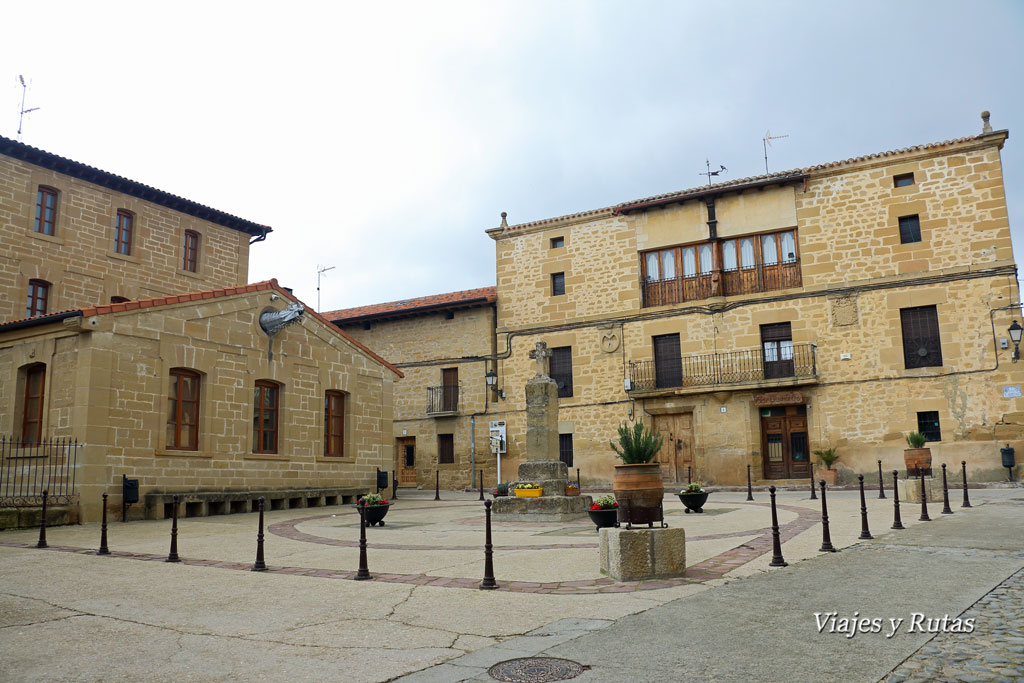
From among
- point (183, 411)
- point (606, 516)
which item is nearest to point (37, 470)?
point (183, 411)

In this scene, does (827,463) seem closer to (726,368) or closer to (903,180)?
(726,368)

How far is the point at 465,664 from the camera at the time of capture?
4742 millimetres

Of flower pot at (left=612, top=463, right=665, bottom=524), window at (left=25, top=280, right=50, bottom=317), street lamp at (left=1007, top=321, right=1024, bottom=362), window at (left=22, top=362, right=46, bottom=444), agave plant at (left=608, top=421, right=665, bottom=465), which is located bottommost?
flower pot at (left=612, top=463, right=665, bottom=524)

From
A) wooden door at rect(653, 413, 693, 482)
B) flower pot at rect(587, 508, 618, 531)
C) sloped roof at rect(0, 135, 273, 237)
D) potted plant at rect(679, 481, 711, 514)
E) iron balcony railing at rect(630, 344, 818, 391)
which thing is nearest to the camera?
flower pot at rect(587, 508, 618, 531)

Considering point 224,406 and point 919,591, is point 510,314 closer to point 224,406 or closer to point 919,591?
point 224,406

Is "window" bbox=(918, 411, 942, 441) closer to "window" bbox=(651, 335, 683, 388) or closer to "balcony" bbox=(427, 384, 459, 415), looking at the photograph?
"window" bbox=(651, 335, 683, 388)

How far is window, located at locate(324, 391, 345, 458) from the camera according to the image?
2053 cm

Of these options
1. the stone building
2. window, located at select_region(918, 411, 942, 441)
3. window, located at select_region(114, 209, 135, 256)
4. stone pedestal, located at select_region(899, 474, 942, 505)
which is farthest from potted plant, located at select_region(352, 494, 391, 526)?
window, located at select_region(918, 411, 942, 441)

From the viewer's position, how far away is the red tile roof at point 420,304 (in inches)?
1161

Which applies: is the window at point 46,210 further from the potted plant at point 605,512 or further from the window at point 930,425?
the window at point 930,425

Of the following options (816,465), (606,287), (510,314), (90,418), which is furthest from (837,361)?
(90,418)

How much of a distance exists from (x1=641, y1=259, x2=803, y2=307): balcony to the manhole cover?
72.4 ft

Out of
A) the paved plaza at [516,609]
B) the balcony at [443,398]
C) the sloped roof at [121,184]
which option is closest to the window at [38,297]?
the sloped roof at [121,184]

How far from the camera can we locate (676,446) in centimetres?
2553
